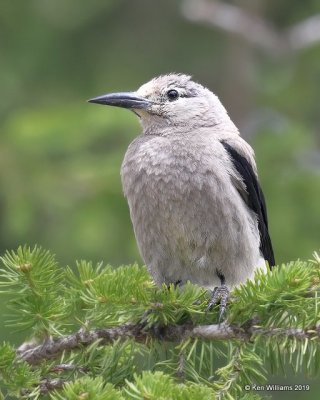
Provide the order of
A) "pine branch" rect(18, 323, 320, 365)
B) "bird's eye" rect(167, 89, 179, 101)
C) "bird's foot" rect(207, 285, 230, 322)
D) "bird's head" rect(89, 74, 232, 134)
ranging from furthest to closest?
"bird's eye" rect(167, 89, 179, 101) → "bird's head" rect(89, 74, 232, 134) → "bird's foot" rect(207, 285, 230, 322) → "pine branch" rect(18, 323, 320, 365)

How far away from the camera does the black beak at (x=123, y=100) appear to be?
502 centimetres

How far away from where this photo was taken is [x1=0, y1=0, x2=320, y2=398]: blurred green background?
6.79 m

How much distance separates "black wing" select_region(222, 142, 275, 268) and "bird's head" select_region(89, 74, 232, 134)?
38 centimetres

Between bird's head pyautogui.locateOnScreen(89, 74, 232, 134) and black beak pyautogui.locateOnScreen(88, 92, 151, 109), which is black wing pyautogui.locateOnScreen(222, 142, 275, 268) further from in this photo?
black beak pyautogui.locateOnScreen(88, 92, 151, 109)

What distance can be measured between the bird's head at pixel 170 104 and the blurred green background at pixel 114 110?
4.53 feet

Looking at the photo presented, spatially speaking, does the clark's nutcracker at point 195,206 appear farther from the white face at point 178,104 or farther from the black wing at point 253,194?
the white face at point 178,104

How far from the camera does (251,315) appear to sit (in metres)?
3.41

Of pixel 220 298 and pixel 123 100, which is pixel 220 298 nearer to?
pixel 220 298

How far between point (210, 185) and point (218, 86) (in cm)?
696

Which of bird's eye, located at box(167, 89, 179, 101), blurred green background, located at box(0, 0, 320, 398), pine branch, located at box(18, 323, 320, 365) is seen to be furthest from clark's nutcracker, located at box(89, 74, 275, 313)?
blurred green background, located at box(0, 0, 320, 398)

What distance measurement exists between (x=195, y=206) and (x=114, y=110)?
110 inches

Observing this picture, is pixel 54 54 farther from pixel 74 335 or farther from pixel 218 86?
pixel 74 335

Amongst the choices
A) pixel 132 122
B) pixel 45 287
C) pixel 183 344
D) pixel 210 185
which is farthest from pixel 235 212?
pixel 132 122

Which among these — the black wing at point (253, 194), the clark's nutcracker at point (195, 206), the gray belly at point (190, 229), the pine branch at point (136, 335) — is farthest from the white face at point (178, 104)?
the pine branch at point (136, 335)
